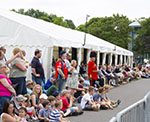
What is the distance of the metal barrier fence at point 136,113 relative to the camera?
3893 millimetres

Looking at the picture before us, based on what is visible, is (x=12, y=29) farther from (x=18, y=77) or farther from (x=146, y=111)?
(x=146, y=111)

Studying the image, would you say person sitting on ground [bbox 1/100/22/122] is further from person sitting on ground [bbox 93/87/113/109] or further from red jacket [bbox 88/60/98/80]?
red jacket [bbox 88/60/98/80]

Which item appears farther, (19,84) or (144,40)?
(144,40)

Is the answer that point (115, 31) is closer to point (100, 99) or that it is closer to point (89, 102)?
point (100, 99)

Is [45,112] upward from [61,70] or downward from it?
downward

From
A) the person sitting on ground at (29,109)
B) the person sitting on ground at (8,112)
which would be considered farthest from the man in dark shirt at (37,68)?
the person sitting on ground at (8,112)

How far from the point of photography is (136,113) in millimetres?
4891

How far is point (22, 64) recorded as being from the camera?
7.90 meters

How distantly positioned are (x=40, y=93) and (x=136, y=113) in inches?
169

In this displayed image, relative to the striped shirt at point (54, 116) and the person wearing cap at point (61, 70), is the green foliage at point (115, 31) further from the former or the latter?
the striped shirt at point (54, 116)

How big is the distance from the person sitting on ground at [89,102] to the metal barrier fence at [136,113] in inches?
174

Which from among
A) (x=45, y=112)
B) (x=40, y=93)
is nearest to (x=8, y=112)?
(x=45, y=112)

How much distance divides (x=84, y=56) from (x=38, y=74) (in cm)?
1369

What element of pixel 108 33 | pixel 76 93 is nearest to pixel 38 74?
pixel 76 93
